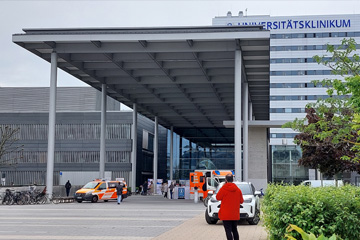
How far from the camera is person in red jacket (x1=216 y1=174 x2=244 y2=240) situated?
1162 cm

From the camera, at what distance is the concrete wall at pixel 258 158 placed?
1673 inches

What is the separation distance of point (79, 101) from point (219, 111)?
103 ft

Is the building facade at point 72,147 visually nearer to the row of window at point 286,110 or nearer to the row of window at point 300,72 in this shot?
the row of window at point 286,110

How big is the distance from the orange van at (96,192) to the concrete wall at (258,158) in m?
10.5

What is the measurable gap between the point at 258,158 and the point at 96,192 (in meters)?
12.4

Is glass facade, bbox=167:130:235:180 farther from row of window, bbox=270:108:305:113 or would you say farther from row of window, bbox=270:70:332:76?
row of window, bbox=270:70:332:76

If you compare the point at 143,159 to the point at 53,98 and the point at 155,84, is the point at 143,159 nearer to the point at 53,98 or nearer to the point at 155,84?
the point at 155,84

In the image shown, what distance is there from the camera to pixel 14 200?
35.4 m

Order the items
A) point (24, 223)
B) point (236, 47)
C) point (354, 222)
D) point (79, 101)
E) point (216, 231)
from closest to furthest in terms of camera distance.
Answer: point (354, 222) → point (216, 231) → point (24, 223) → point (236, 47) → point (79, 101)

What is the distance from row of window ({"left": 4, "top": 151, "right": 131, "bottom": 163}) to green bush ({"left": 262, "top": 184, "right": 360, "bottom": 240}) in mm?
56353

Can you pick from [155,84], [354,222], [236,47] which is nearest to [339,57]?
[354,222]

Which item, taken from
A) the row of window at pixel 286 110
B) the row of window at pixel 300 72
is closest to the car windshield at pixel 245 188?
the row of window at pixel 286 110

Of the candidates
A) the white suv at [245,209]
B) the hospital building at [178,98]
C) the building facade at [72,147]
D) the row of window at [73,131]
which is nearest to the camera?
the white suv at [245,209]

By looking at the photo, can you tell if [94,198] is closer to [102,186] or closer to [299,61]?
[102,186]
